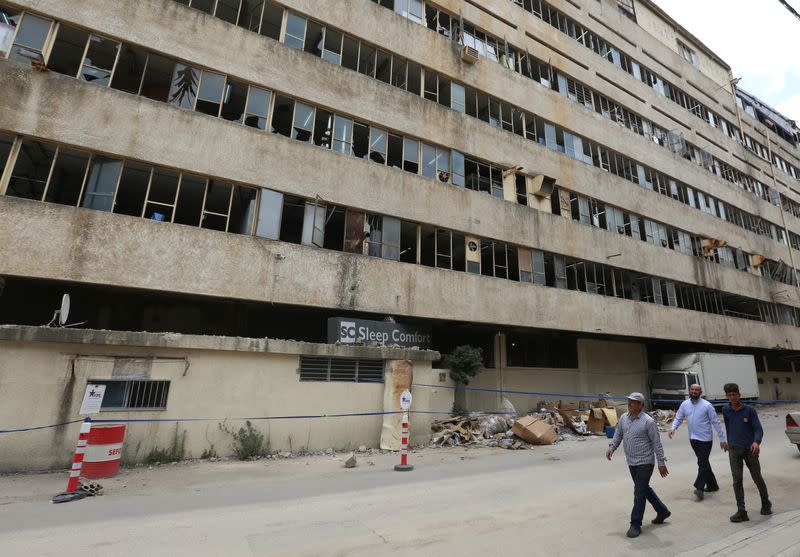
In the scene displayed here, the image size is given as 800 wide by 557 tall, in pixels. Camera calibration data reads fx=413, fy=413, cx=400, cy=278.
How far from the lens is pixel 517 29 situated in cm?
2139

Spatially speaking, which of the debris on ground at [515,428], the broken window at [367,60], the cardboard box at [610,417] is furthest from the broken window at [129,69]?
the cardboard box at [610,417]

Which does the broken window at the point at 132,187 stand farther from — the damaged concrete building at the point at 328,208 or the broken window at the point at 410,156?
the broken window at the point at 410,156

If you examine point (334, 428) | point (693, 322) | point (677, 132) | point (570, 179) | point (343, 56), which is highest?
point (677, 132)

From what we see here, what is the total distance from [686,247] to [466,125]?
17.5 meters

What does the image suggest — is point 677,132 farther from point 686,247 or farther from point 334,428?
point 334,428

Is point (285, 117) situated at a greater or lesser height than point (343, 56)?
lesser

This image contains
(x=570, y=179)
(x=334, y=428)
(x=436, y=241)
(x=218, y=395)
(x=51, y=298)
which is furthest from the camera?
(x=570, y=179)

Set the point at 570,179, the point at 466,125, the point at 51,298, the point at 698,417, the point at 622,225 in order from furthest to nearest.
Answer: the point at 622,225 → the point at 570,179 → the point at 466,125 → the point at 51,298 → the point at 698,417

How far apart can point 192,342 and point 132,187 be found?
7035 mm

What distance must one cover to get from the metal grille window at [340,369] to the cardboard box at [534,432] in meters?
4.47

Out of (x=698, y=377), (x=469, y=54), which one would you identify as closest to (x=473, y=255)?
(x=469, y=54)

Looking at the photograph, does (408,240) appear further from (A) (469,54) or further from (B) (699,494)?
(B) (699,494)

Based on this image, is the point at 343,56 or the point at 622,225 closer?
the point at 343,56

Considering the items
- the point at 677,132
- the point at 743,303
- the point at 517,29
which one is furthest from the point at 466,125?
the point at 743,303
